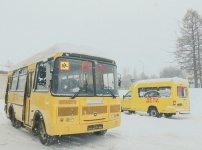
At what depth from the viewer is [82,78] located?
819 centimetres

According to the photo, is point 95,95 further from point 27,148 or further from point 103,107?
point 27,148

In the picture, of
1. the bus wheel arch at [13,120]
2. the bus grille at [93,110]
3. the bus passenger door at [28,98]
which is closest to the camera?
the bus grille at [93,110]

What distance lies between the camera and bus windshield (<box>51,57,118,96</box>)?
7801 mm

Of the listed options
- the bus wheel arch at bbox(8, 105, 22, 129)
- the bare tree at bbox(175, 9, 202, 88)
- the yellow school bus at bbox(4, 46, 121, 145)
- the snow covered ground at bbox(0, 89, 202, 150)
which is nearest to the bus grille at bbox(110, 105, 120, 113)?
the yellow school bus at bbox(4, 46, 121, 145)

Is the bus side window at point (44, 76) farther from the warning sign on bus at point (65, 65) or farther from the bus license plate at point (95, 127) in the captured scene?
the bus license plate at point (95, 127)

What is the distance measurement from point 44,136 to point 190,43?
3512cm

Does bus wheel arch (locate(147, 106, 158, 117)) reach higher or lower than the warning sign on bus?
lower

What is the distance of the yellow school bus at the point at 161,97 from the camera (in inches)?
666

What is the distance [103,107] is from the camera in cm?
847

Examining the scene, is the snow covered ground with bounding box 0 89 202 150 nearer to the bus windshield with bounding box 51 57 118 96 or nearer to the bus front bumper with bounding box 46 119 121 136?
the bus front bumper with bounding box 46 119 121 136

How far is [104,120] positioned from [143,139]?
1682 millimetres

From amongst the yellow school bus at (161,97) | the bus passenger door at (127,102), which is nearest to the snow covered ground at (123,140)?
the yellow school bus at (161,97)

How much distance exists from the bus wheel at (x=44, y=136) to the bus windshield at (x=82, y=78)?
4.64 feet

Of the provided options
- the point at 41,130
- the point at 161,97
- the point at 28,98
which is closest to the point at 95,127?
the point at 41,130
